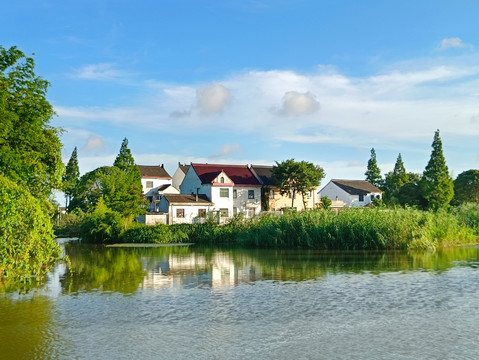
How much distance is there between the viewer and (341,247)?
3894cm

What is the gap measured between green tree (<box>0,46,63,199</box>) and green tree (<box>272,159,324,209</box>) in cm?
5030

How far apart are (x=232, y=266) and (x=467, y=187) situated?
63546 mm

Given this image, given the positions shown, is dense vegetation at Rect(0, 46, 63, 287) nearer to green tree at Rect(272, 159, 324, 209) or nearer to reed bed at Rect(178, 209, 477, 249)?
reed bed at Rect(178, 209, 477, 249)

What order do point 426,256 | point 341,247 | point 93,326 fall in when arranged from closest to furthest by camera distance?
point 93,326
point 426,256
point 341,247

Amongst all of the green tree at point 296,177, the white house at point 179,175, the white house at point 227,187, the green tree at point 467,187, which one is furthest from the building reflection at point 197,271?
the green tree at point 467,187

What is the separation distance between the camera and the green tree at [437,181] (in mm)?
74250

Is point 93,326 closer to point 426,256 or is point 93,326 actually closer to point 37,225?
point 37,225

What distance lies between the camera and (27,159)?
22.8 metres

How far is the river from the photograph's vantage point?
11.8m

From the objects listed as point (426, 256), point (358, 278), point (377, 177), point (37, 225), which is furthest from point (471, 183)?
point (37, 225)

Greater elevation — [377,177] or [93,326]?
[377,177]

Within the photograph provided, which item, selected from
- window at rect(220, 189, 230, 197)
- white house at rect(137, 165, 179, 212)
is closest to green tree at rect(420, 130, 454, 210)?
window at rect(220, 189, 230, 197)

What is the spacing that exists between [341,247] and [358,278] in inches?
648

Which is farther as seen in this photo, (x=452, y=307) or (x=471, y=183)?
(x=471, y=183)
